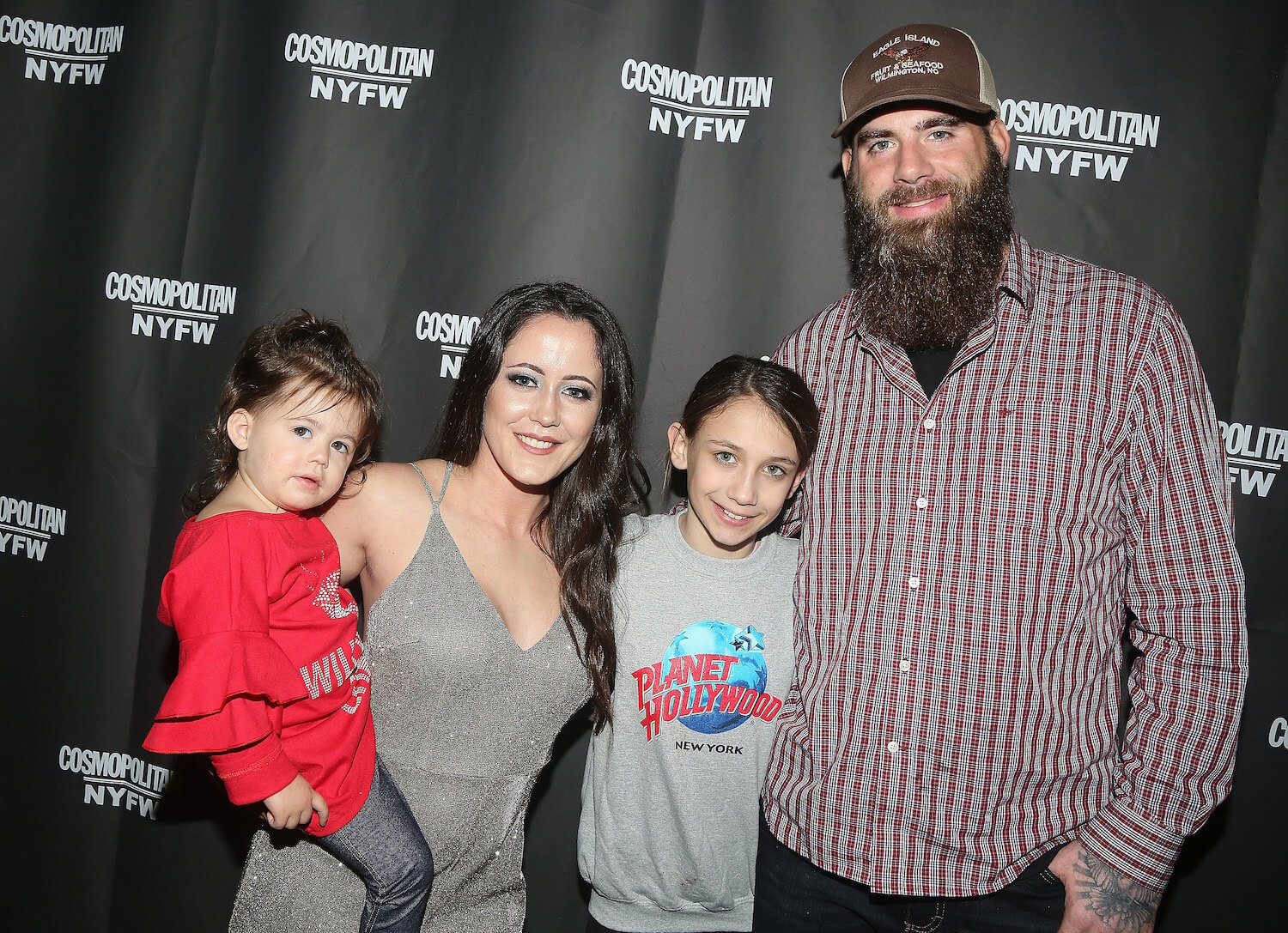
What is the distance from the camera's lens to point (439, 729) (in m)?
1.94

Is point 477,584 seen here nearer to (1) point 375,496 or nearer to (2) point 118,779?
(1) point 375,496

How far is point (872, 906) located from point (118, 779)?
2.55 metres

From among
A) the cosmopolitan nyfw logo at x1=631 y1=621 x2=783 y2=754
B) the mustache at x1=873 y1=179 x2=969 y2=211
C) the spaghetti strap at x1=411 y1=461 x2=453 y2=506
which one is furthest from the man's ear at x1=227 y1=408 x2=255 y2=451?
the mustache at x1=873 y1=179 x2=969 y2=211

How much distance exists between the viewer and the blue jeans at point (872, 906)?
179 cm

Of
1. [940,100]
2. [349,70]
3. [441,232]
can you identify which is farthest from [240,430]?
[940,100]

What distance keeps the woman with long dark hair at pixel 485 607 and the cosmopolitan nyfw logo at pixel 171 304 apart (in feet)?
3.74

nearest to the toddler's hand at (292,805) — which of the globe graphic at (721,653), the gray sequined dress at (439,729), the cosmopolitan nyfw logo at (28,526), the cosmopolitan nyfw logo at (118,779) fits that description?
the gray sequined dress at (439,729)

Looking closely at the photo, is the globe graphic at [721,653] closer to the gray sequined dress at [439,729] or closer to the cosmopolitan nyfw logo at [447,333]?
the gray sequined dress at [439,729]

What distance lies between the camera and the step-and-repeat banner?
241cm

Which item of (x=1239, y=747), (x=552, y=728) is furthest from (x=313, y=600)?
(x=1239, y=747)

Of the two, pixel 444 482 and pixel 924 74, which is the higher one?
pixel 924 74

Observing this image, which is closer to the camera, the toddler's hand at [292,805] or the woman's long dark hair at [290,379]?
the toddler's hand at [292,805]

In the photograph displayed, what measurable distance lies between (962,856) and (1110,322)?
1.18 meters

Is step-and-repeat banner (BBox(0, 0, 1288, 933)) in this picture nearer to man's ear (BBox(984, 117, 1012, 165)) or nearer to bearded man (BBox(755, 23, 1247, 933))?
man's ear (BBox(984, 117, 1012, 165))
